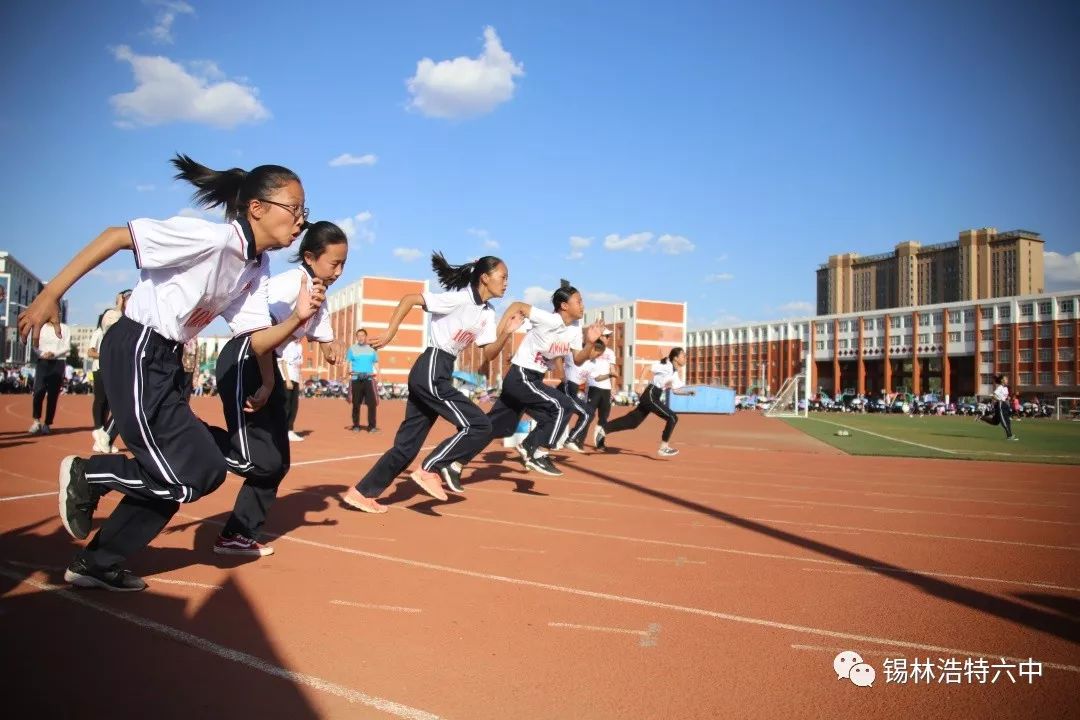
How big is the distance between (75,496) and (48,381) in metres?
8.86

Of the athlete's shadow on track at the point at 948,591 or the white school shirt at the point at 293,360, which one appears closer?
the athlete's shadow on track at the point at 948,591

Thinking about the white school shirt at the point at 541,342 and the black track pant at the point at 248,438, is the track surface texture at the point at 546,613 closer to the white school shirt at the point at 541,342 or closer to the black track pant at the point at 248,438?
the black track pant at the point at 248,438

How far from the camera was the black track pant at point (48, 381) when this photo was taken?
407 inches

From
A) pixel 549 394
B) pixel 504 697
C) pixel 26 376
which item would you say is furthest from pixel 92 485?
pixel 26 376

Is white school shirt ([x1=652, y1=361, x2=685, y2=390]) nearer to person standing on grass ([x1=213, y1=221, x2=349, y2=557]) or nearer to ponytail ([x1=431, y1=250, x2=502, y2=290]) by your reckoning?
ponytail ([x1=431, y1=250, x2=502, y2=290])

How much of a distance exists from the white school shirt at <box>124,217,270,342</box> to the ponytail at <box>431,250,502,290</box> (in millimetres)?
2853

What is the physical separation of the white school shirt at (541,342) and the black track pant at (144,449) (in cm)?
470

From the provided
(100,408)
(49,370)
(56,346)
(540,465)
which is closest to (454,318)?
(540,465)

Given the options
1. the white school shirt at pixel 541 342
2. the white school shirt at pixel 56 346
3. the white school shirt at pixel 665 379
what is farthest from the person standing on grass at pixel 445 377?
the white school shirt at pixel 56 346

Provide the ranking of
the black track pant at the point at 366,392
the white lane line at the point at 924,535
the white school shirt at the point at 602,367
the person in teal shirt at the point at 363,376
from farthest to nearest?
the black track pant at the point at 366,392 → the person in teal shirt at the point at 363,376 → the white school shirt at the point at 602,367 → the white lane line at the point at 924,535

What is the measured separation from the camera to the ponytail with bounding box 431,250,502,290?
6285mm

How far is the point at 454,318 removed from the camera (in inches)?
239

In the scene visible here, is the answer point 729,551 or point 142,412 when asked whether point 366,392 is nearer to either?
point 729,551

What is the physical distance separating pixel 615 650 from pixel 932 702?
1.10 metres
